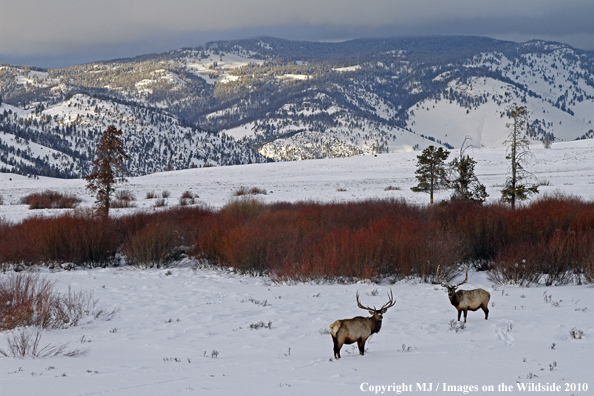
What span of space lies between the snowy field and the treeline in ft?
2.37

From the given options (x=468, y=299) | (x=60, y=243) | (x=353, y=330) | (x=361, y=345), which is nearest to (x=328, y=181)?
(x=60, y=243)

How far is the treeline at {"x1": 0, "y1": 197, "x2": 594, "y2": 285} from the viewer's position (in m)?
12.0

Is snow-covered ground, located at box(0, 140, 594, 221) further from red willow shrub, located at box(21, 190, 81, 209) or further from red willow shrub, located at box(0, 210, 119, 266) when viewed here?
red willow shrub, located at box(0, 210, 119, 266)

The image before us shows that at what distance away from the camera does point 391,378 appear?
5.12 meters

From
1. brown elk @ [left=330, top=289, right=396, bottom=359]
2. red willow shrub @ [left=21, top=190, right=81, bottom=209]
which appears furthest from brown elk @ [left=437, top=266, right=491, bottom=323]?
red willow shrub @ [left=21, top=190, right=81, bottom=209]

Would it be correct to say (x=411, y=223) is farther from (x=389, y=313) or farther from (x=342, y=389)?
(x=342, y=389)

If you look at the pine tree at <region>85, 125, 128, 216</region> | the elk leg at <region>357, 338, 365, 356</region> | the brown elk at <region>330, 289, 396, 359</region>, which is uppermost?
the pine tree at <region>85, 125, 128, 216</region>

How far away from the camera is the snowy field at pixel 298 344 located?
4.96 m

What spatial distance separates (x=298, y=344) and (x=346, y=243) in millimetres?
6225

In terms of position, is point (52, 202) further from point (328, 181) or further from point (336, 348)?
point (336, 348)

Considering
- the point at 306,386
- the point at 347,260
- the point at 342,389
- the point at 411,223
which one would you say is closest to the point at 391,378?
the point at 342,389

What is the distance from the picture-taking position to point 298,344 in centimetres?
727

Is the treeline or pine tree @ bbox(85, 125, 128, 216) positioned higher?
pine tree @ bbox(85, 125, 128, 216)

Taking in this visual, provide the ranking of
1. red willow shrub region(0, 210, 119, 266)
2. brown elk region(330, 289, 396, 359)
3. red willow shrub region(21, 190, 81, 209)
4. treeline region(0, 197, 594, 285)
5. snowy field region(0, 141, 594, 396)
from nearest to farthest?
snowy field region(0, 141, 594, 396) → brown elk region(330, 289, 396, 359) → treeline region(0, 197, 594, 285) → red willow shrub region(0, 210, 119, 266) → red willow shrub region(21, 190, 81, 209)
